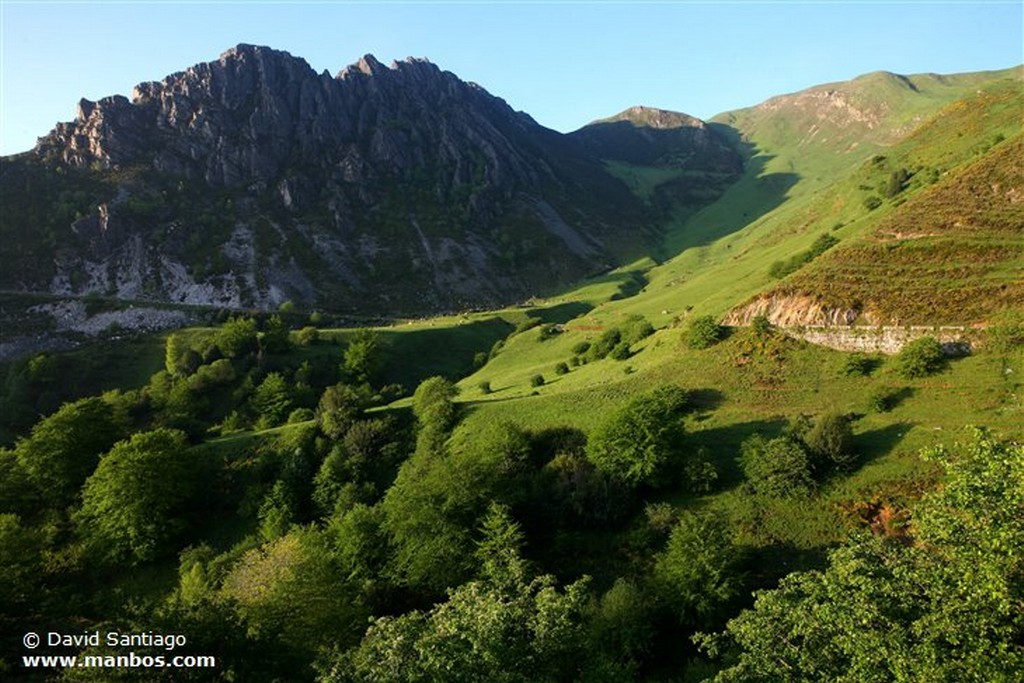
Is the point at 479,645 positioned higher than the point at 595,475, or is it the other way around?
the point at 479,645

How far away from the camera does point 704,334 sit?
185ft

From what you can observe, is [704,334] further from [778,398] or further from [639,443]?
[639,443]

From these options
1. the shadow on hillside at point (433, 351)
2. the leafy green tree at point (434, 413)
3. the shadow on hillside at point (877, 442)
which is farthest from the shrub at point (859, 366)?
the shadow on hillside at point (433, 351)

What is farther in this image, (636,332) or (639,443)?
(636,332)

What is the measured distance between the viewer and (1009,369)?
142 feet

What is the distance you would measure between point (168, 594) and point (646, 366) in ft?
156

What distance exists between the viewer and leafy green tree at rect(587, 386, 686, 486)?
1615 inches

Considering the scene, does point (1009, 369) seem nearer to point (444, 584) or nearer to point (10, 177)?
point (444, 584)

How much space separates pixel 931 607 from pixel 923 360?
1430 inches

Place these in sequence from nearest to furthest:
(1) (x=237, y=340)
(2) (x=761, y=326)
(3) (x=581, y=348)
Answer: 1. (2) (x=761, y=326)
2. (3) (x=581, y=348)
3. (1) (x=237, y=340)

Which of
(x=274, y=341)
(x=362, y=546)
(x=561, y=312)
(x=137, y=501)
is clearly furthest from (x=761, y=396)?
(x=561, y=312)

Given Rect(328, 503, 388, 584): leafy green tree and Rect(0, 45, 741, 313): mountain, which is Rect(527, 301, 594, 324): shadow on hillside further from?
Rect(328, 503, 388, 584): leafy green tree

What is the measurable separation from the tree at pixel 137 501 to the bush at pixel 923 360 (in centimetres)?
6426

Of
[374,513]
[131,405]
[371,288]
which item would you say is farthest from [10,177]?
[374,513]
